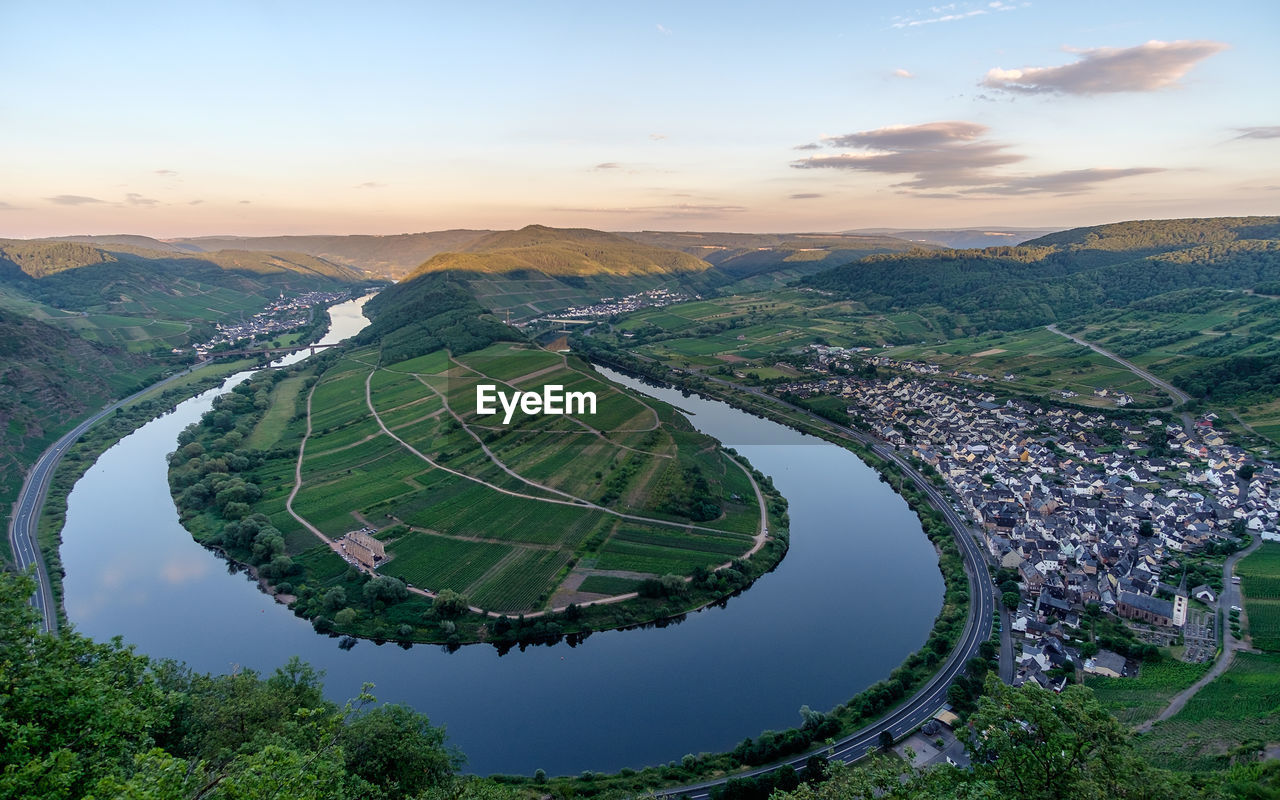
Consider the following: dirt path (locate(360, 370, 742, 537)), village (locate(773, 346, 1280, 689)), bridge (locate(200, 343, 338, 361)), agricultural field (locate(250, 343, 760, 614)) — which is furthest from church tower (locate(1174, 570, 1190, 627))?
bridge (locate(200, 343, 338, 361))

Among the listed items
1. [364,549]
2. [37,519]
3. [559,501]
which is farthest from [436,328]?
[364,549]

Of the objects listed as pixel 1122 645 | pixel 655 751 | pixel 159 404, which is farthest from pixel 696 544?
pixel 159 404

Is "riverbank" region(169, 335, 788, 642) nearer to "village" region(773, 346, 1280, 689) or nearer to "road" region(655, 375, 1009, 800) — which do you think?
"road" region(655, 375, 1009, 800)

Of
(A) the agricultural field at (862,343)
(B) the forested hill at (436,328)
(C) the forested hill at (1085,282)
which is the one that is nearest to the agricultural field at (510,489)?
(B) the forested hill at (436,328)

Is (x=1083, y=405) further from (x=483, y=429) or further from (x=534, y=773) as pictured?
(x=534, y=773)

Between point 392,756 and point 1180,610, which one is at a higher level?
point 392,756

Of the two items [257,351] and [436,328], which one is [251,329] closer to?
[257,351]

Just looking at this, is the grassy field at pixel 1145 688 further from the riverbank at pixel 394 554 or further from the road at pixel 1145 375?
the road at pixel 1145 375
